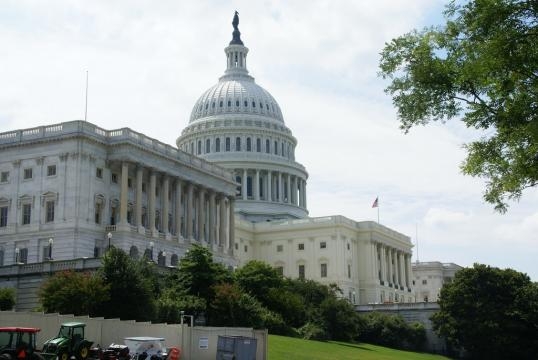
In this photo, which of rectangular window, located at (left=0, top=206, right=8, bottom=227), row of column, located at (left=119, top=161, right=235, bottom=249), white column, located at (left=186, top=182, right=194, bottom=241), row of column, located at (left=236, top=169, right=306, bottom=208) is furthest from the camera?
row of column, located at (left=236, top=169, right=306, bottom=208)

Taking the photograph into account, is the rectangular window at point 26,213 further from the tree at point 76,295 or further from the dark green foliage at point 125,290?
the tree at point 76,295

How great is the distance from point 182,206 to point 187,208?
0.67m

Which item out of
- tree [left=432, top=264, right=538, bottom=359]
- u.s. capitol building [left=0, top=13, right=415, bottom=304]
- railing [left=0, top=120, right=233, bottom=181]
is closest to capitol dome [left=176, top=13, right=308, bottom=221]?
u.s. capitol building [left=0, top=13, right=415, bottom=304]

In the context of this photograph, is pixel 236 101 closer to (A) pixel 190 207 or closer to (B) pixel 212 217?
(B) pixel 212 217

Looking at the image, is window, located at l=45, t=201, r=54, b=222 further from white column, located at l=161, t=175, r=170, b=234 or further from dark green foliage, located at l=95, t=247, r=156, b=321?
dark green foliage, located at l=95, t=247, r=156, b=321

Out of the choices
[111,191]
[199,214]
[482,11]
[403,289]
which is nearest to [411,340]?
[199,214]

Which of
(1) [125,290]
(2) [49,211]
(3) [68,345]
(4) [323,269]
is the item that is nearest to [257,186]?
(4) [323,269]

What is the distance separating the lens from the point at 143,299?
6250cm

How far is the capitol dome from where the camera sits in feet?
522

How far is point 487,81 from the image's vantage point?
28.5 meters

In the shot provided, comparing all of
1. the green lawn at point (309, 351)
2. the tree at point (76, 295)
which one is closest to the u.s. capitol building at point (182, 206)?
the tree at point (76, 295)

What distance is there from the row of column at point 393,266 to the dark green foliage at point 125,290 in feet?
302

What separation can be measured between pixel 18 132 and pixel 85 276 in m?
37.1

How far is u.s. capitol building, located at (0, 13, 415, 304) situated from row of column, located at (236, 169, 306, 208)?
0.74 feet
